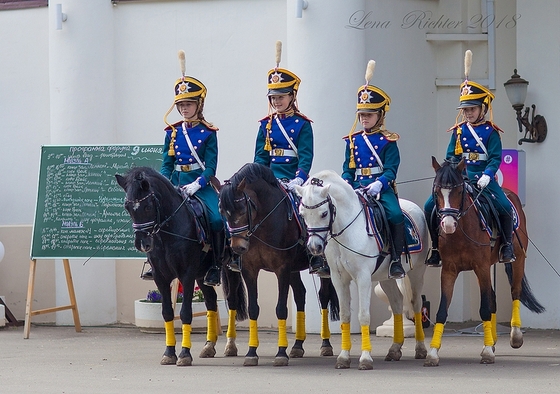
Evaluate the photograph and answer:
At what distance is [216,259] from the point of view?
31.8ft

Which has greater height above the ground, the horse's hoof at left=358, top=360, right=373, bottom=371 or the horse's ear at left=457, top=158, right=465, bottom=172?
the horse's ear at left=457, top=158, right=465, bottom=172

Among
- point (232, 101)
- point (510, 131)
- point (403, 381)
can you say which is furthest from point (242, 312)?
point (510, 131)

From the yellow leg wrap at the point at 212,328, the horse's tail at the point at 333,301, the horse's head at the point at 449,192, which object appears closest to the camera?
the horse's head at the point at 449,192

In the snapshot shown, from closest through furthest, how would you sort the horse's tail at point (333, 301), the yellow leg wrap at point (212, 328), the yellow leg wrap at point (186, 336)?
the yellow leg wrap at point (186, 336), the yellow leg wrap at point (212, 328), the horse's tail at point (333, 301)

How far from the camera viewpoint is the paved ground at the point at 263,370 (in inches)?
311

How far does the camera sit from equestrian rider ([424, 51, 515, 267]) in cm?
955

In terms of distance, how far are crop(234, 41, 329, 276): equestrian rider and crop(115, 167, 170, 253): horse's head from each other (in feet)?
4.61

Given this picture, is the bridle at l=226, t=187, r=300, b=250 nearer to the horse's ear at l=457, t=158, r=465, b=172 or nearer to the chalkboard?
the horse's ear at l=457, t=158, r=465, b=172

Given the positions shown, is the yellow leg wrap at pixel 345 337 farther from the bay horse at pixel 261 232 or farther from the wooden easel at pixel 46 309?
the wooden easel at pixel 46 309

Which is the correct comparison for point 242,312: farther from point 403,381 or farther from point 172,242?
point 403,381

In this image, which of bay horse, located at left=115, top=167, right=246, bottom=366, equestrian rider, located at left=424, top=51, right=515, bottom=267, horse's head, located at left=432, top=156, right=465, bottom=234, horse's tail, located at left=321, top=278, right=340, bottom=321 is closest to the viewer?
horse's head, located at left=432, top=156, right=465, bottom=234

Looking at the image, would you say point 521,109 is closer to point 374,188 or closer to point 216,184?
point 374,188

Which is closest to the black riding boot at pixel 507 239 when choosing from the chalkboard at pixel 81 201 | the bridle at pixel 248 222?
the bridle at pixel 248 222

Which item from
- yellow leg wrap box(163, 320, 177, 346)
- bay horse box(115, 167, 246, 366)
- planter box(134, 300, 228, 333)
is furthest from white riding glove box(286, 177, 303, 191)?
planter box(134, 300, 228, 333)
